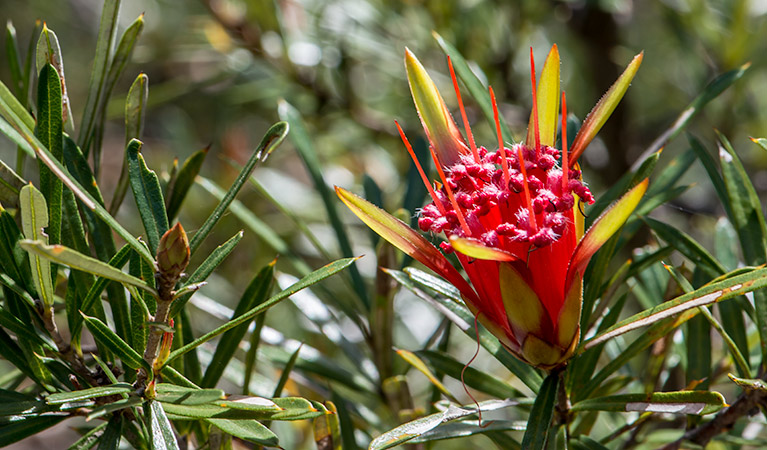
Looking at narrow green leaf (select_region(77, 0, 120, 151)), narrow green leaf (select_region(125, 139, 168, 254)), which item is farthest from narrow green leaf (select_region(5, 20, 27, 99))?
narrow green leaf (select_region(125, 139, 168, 254))

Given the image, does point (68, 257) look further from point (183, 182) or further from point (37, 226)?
point (183, 182)

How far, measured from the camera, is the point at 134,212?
61.0 inches

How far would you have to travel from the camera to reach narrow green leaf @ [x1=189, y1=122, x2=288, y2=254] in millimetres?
399

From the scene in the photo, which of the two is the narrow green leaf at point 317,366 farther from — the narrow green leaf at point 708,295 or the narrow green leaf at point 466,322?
the narrow green leaf at point 708,295

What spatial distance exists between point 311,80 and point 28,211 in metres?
0.89

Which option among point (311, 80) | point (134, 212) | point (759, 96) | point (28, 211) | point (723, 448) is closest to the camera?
point (28, 211)

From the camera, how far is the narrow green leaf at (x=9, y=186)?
459mm

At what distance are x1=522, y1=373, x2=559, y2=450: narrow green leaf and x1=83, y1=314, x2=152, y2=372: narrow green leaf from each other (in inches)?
9.5

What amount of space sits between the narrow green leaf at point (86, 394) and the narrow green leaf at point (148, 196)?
0.08 m

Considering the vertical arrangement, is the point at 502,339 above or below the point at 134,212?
below

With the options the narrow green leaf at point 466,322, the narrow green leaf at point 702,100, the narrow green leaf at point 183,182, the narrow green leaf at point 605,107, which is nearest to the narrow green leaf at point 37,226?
the narrow green leaf at point 183,182

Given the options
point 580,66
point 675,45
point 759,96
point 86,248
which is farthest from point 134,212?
point 759,96

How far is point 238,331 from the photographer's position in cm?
51

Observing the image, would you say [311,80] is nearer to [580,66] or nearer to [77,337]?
[580,66]
